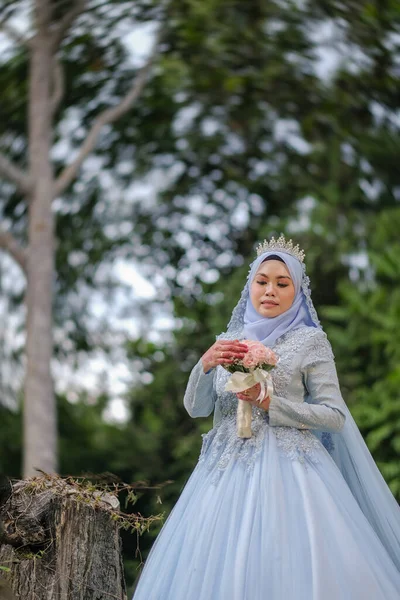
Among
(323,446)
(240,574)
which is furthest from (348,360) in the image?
(240,574)

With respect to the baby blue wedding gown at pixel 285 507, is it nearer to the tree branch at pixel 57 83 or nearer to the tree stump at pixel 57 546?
the tree stump at pixel 57 546

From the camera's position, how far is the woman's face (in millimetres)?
4023

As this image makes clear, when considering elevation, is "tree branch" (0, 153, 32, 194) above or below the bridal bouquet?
below

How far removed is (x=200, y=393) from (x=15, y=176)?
6.35m

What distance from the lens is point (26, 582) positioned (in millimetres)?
3822

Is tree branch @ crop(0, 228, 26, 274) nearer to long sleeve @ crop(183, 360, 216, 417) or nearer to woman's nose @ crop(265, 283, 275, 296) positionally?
long sleeve @ crop(183, 360, 216, 417)

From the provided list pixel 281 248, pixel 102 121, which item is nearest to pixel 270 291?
pixel 281 248

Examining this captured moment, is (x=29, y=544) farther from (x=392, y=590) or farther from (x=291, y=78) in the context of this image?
(x=291, y=78)

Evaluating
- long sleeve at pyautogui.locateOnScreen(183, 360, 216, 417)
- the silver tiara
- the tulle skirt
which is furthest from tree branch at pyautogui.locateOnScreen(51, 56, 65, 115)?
the tulle skirt

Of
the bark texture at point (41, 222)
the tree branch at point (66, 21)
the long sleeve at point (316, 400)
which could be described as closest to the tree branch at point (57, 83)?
the bark texture at point (41, 222)

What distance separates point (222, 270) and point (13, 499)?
29.6 ft

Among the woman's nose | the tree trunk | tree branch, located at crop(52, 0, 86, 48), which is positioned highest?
tree branch, located at crop(52, 0, 86, 48)

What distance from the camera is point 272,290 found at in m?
4.02

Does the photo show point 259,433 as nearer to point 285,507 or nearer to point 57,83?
point 285,507
